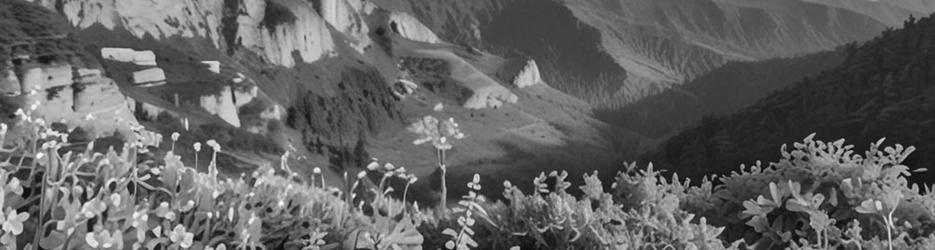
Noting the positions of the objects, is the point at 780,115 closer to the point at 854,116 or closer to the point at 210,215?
the point at 854,116

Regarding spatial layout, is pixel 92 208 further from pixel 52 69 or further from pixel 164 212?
pixel 52 69

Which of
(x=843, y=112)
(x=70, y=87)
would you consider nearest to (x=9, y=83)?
(x=70, y=87)

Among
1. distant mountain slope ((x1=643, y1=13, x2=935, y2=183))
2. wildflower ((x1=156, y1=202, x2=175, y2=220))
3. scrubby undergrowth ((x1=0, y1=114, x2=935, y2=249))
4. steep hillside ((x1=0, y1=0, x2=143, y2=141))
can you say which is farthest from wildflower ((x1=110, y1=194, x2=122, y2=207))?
steep hillside ((x1=0, y1=0, x2=143, y2=141))

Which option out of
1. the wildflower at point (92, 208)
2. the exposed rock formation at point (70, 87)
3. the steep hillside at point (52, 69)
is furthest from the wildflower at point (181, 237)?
the exposed rock formation at point (70, 87)

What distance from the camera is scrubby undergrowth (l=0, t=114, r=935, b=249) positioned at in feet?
20.3

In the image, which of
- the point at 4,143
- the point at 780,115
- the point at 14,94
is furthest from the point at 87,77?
the point at 4,143

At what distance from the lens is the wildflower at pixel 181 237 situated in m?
5.98

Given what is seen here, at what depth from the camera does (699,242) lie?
7715mm

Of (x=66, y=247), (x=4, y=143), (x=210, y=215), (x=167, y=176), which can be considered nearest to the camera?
(x=66, y=247)

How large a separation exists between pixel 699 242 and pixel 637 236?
56 cm

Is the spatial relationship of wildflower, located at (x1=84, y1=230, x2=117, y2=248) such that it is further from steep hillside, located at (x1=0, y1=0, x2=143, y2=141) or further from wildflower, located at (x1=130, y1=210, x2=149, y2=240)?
steep hillside, located at (x1=0, y1=0, x2=143, y2=141)

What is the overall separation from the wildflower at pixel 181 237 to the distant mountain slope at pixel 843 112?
89.4 m

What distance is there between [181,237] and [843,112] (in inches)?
4966

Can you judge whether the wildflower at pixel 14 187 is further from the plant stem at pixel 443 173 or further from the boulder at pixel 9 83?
the boulder at pixel 9 83
